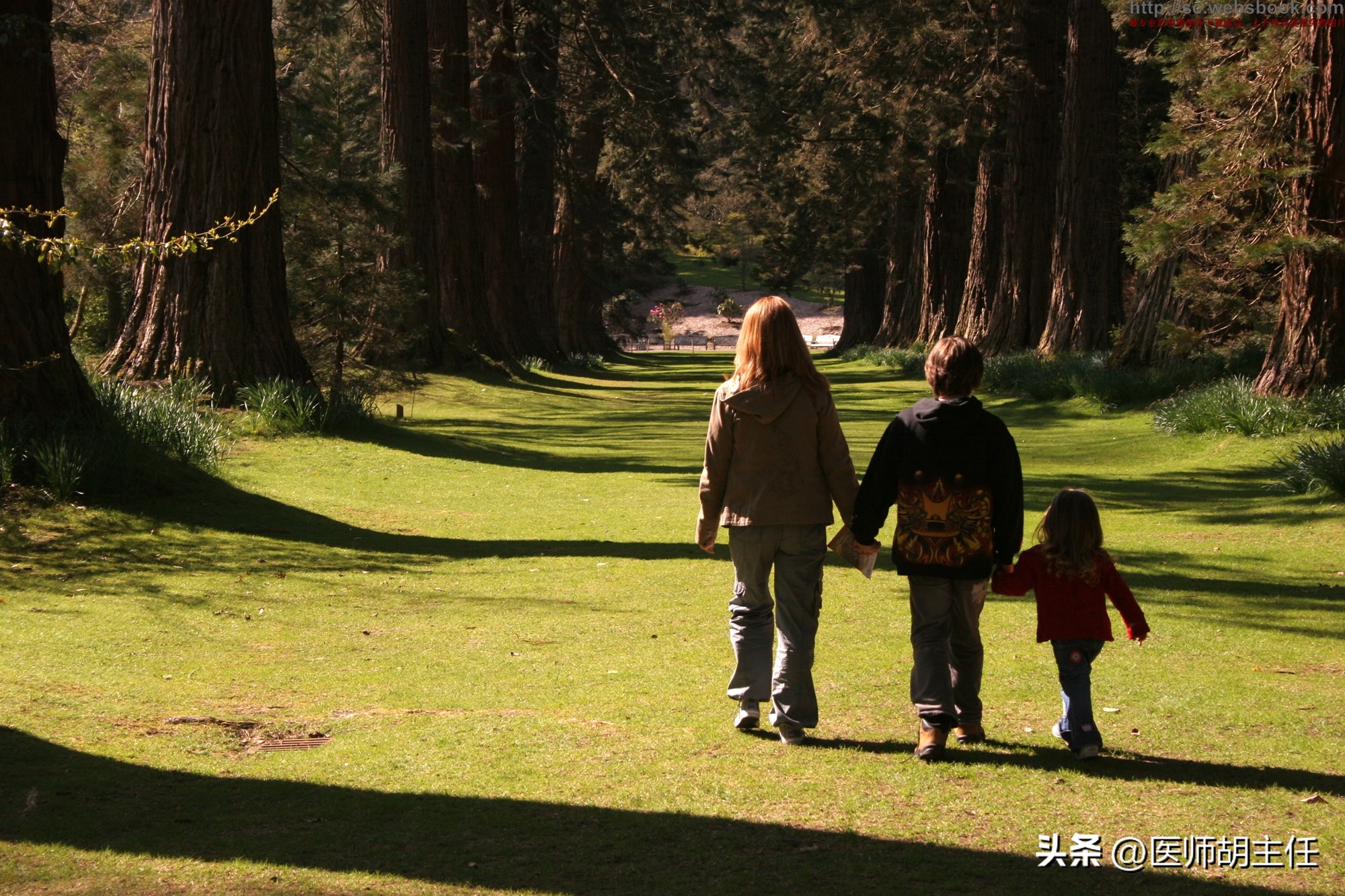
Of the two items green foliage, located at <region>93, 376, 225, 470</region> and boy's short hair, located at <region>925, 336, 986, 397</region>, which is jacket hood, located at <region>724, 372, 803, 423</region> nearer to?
boy's short hair, located at <region>925, 336, 986, 397</region>

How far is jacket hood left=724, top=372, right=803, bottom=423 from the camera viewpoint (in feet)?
19.0

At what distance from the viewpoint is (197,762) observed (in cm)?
545

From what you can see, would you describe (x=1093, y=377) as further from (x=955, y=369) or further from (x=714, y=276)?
(x=714, y=276)

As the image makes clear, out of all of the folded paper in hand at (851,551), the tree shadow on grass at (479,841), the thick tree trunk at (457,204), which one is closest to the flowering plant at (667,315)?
the thick tree trunk at (457,204)

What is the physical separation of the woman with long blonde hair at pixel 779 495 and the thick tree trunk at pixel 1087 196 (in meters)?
22.6

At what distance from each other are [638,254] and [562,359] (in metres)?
26.2

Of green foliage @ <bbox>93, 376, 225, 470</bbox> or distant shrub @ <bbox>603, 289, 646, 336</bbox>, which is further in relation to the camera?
distant shrub @ <bbox>603, 289, 646, 336</bbox>

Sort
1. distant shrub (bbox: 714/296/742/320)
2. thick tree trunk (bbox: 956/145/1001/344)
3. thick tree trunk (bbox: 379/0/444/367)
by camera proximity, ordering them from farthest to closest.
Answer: distant shrub (bbox: 714/296/742/320), thick tree trunk (bbox: 956/145/1001/344), thick tree trunk (bbox: 379/0/444/367)

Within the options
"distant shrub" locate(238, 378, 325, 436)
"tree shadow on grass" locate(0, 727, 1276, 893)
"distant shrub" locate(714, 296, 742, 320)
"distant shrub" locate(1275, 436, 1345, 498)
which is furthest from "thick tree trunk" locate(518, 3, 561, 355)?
"distant shrub" locate(714, 296, 742, 320)

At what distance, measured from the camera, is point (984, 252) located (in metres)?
33.8

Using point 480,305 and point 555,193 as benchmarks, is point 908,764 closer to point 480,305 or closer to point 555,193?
point 480,305

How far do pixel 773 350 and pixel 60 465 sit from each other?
6656 millimetres

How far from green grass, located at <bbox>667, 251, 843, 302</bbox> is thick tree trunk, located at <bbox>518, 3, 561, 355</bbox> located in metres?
59.6

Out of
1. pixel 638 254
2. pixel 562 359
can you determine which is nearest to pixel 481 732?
pixel 562 359
